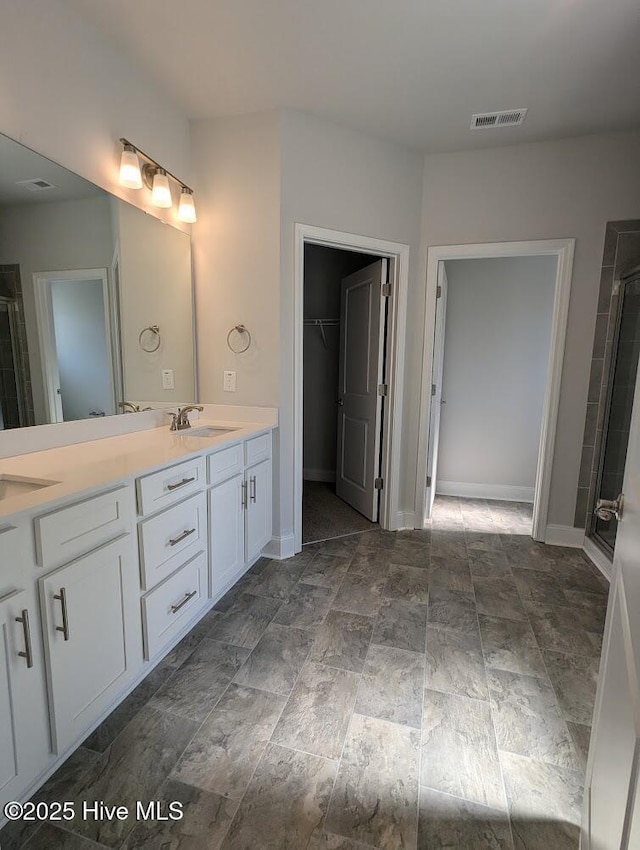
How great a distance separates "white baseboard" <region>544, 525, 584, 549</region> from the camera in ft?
9.70

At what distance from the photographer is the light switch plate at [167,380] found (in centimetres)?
241

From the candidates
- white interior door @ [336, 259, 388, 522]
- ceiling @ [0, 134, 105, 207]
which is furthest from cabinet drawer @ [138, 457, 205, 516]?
white interior door @ [336, 259, 388, 522]

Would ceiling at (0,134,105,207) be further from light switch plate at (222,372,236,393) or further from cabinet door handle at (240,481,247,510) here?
cabinet door handle at (240,481,247,510)

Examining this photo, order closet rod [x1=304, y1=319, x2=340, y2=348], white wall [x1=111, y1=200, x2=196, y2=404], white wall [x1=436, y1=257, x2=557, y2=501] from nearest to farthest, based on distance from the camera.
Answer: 1. white wall [x1=111, y1=200, x2=196, y2=404]
2. white wall [x1=436, y1=257, x2=557, y2=501]
3. closet rod [x1=304, y1=319, x2=340, y2=348]

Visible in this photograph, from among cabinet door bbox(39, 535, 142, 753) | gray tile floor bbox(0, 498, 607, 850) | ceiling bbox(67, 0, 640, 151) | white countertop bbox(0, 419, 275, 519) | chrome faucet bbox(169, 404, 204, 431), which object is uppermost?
ceiling bbox(67, 0, 640, 151)

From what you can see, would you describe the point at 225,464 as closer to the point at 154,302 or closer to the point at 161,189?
the point at 154,302

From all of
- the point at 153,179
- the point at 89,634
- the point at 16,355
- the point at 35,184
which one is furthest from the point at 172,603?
the point at 153,179

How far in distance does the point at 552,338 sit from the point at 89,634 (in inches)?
121

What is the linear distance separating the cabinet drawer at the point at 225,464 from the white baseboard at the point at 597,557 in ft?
7.56

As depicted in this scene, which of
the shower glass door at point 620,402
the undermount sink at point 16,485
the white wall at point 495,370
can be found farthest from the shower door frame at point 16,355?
the white wall at point 495,370

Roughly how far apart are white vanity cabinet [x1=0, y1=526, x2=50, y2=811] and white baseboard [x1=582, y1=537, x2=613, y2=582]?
2850 mm

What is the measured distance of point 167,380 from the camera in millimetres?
2436

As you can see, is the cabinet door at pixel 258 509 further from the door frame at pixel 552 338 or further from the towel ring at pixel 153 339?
the door frame at pixel 552 338

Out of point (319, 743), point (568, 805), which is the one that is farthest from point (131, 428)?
point (568, 805)
